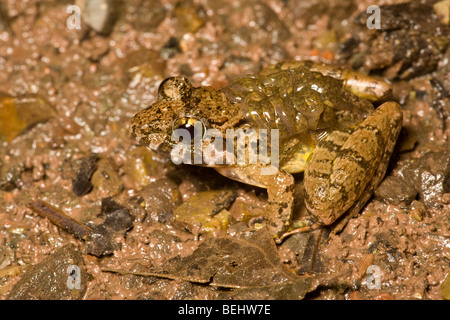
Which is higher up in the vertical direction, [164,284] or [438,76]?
[438,76]

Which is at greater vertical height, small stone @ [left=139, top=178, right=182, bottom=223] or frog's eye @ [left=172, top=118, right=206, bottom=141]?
frog's eye @ [left=172, top=118, right=206, bottom=141]

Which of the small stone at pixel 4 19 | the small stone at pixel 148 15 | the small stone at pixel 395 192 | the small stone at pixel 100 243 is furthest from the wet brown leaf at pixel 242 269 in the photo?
the small stone at pixel 4 19

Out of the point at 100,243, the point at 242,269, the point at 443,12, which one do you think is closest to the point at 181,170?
the point at 100,243

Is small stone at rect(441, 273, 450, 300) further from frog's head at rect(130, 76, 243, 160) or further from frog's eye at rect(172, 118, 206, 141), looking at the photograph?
frog's eye at rect(172, 118, 206, 141)

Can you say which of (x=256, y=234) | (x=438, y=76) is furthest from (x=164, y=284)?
(x=438, y=76)

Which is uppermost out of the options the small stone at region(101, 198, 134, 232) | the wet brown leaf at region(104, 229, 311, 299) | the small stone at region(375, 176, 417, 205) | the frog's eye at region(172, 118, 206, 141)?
the frog's eye at region(172, 118, 206, 141)

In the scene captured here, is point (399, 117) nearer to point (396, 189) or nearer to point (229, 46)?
point (396, 189)

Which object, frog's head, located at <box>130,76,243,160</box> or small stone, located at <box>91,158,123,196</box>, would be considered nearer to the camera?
frog's head, located at <box>130,76,243,160</box>

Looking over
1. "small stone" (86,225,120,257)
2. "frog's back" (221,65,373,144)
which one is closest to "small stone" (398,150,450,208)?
"frog's back" (221,65,373,144)

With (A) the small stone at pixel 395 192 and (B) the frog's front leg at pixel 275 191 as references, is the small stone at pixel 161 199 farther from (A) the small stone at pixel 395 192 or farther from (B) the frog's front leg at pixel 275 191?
(A) the small stone at pixel 395 192
